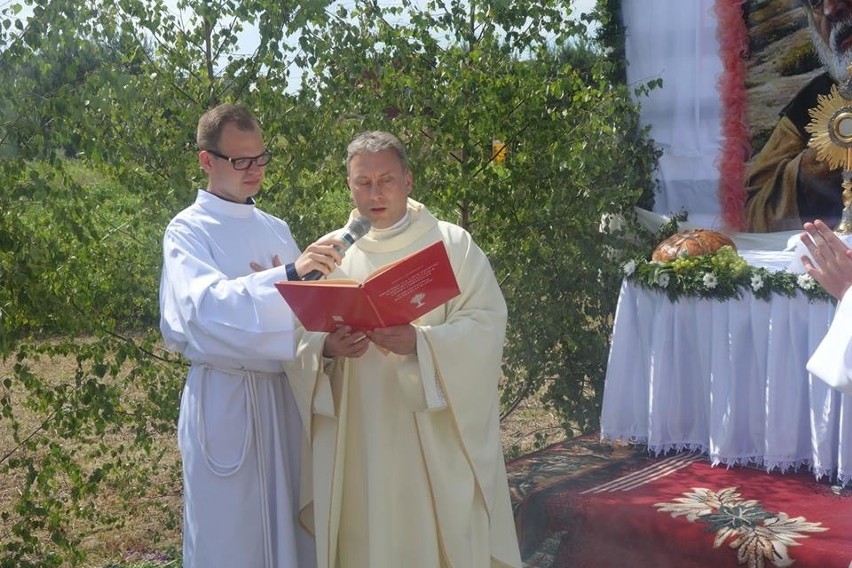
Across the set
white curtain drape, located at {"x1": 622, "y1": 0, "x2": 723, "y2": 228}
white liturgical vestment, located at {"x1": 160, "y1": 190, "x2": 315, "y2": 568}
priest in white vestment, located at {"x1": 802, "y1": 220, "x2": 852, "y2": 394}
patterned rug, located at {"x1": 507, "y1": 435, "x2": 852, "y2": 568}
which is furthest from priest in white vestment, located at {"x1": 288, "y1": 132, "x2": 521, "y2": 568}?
white curtain drape, located at {"x1": 622, "y1": 0, "x2": 723, "y2": 228}

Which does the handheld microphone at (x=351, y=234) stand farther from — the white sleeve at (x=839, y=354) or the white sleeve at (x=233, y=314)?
the white sleeve at (x=839, y=354)

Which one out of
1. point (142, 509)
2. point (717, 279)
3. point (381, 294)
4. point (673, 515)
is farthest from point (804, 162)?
point (142, 509)

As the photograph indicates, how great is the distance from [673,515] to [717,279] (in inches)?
51.0

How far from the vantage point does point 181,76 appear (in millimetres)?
5383

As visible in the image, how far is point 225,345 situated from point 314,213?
2.40 metres

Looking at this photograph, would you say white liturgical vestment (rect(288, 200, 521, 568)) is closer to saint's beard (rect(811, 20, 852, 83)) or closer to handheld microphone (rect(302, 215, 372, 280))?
handheld microphone (rect(302, 215, 372, 280))

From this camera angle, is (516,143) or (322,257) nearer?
(322,257)

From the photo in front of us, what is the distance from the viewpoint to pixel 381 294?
10.2 ft

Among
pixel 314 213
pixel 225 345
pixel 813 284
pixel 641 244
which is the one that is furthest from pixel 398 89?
pixel 225 345

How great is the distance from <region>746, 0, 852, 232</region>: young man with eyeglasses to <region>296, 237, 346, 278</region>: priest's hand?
4.09 m

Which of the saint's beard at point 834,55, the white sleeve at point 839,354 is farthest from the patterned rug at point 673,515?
the saint's beard at point 834,55

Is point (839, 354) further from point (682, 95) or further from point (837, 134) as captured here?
point (682, 95)

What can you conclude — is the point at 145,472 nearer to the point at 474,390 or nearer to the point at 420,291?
the point at 474,390

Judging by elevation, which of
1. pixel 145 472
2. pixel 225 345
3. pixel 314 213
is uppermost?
pixel 314 213
